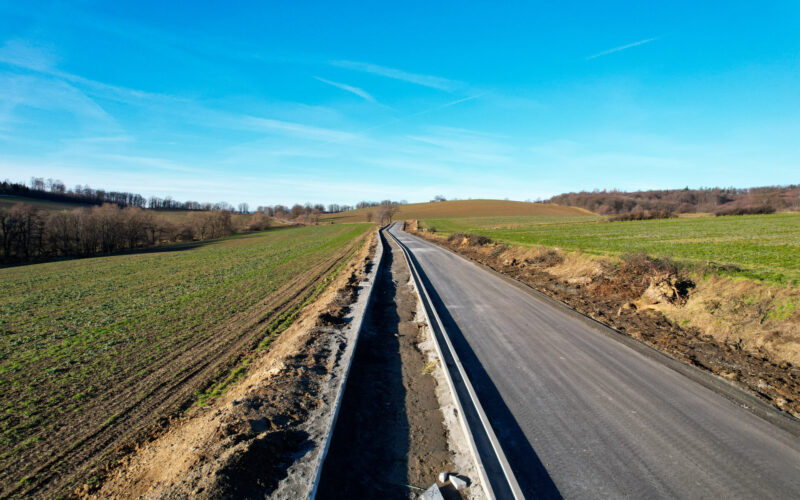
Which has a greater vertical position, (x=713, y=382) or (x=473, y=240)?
(x=473, y=240)

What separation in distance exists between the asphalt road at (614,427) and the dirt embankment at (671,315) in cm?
105

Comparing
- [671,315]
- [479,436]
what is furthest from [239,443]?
[671,315]

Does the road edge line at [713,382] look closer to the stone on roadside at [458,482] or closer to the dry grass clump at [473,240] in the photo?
the stone on roadside at [458,482]

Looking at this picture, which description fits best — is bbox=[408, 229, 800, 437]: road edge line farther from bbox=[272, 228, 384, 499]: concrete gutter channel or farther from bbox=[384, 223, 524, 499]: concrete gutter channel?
bbox=[272, 228, 384, 499]: concrete gutter channel

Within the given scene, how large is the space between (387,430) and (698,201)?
486 feet

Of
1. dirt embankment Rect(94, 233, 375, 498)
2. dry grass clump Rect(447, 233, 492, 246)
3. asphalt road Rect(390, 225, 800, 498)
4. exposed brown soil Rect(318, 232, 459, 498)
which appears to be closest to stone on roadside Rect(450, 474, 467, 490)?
exposed brown soil Rect(318, 232, 459, 498)

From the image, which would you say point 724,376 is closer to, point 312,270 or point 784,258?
point 784,258

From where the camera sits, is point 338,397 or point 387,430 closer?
point 387,430

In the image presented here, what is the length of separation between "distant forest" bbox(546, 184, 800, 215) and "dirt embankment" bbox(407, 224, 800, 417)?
6358 centimetres

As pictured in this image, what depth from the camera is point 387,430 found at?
5039mm

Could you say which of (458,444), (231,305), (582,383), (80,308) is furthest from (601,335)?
(80,308)

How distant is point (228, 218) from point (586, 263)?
87.7m

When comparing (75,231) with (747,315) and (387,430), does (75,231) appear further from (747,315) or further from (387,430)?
(747,315)

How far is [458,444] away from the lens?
183 inches
